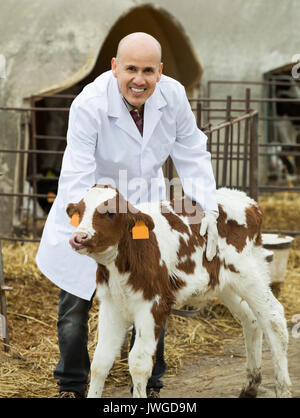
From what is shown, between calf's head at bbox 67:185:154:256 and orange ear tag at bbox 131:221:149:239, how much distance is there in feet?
0.06

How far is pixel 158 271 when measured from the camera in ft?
10.9

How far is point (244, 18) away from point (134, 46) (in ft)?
31.9

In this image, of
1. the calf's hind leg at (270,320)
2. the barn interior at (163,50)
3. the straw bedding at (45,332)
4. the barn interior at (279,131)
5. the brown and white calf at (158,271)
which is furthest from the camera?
the barn interior at (279,131)

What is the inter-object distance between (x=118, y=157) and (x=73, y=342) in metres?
1.00

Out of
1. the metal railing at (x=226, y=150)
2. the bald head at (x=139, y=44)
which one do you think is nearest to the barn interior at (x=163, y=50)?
the metal railing at (x=226, y=150)

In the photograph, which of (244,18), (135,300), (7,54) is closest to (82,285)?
(135,300)

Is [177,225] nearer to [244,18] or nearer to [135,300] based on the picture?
[135,300]

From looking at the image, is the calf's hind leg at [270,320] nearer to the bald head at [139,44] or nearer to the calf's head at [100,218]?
the calf's head at [100,218]

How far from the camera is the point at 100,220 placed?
3.03m

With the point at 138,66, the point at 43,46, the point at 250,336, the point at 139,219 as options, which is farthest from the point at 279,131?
the point at 139,219

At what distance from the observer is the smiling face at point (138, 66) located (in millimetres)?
3307

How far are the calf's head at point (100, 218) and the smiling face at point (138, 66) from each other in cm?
56

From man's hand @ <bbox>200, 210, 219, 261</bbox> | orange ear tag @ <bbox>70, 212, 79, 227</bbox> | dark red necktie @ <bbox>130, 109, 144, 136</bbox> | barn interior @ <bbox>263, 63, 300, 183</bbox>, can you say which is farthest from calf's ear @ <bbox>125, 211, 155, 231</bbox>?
barn interior @ <bbox>263, 63, 300, 183</bbox>

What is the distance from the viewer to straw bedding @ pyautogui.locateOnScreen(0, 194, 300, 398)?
173 inches
